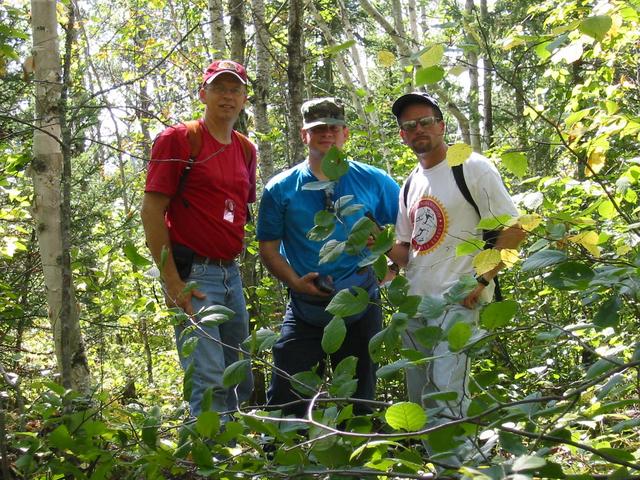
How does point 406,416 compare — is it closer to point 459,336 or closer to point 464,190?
point 459,336

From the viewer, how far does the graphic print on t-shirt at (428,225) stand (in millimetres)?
3441

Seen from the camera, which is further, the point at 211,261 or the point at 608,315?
the point at 211,261

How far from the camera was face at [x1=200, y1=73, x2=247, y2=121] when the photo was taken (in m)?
3.72

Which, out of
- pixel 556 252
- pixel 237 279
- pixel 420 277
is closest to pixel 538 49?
pixel 556 252

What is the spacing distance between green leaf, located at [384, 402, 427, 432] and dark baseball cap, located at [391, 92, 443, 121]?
2.34 meters

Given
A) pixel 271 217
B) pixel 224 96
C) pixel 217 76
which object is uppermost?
pixel 217 76

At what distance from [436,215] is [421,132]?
45cm

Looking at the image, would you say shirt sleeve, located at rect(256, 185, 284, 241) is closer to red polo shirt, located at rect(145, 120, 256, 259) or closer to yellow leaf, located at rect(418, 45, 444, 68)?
red polo shirt, located at rect(145, 120, 256, 259)

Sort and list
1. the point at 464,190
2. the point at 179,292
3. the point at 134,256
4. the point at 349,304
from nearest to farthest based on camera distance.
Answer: the point at 349,304 → the point at 134,256 → the point at 179,292 → the point at 464,190

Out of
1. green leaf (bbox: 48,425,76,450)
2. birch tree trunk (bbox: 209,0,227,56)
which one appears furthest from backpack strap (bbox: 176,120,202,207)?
birch tree trunk (bbox: 209,0,227,56)

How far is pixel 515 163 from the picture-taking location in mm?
1835

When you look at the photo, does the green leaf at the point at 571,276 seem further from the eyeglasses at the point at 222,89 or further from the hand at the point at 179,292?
the eyeglasses at the point at 222,89

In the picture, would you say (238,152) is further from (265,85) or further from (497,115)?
(497,115)

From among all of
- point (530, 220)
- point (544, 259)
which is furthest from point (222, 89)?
point (544, 259)
